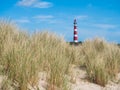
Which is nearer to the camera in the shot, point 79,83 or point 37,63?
point 37,63

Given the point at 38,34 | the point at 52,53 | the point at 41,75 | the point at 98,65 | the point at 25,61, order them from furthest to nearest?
the point at 38,34 < the point at 98,65 < the point at 52,53 < the point at 41,75 < the point at 25,61

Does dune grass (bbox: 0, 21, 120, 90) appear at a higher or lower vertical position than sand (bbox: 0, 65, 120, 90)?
higher

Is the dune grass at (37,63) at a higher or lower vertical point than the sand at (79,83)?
higher

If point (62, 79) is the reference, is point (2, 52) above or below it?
above

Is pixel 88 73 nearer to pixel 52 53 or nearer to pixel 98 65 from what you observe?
pixel 98 65

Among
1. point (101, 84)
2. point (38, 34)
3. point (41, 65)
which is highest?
point (38, 34)

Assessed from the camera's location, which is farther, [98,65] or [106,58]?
[106,58]

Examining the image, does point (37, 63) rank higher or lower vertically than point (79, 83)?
higher

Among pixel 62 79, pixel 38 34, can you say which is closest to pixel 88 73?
pixel 62 79

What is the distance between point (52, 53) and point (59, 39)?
3.56 metres

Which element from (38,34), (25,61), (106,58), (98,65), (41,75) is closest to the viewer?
(25,61)

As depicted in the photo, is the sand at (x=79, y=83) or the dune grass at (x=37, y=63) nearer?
the dune grass at (x=37, y=63)

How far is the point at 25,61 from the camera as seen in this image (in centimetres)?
637

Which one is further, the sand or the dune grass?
the sand
